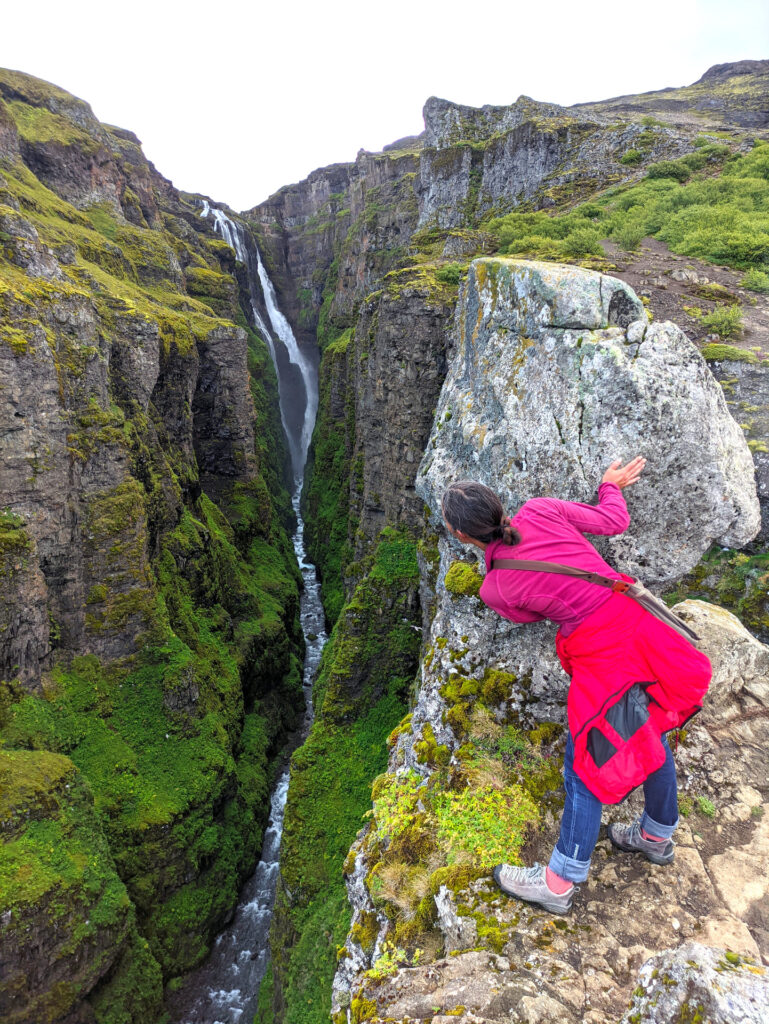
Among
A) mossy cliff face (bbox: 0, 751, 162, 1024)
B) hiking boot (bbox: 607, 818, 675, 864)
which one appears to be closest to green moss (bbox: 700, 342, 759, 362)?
hiking boot (bbox: 607, 818, 675, 864)

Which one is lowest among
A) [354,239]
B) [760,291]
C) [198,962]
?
[198,962]

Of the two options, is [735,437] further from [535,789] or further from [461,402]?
[535,789]

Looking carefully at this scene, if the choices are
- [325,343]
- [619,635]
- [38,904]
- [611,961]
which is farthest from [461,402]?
[325,343]

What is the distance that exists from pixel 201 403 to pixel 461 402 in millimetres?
29100

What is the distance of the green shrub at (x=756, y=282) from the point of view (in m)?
10.9

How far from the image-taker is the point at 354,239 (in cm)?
5738

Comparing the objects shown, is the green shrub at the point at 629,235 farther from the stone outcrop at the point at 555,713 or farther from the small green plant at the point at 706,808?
the small green plant at the point at 706,808

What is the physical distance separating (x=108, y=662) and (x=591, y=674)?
19431 mm

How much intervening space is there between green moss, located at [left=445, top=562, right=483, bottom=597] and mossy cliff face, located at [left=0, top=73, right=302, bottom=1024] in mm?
14332

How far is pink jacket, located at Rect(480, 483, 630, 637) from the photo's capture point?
3789mm

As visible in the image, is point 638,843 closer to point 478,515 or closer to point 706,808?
point 706,808

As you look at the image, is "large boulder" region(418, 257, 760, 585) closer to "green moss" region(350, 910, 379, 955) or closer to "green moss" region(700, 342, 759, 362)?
"green moss" region(700, 342, 759, 362)

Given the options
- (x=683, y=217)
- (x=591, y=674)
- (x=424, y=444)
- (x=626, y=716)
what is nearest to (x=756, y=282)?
(x=683, y=217)

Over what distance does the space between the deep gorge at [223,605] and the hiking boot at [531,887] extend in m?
0.31
